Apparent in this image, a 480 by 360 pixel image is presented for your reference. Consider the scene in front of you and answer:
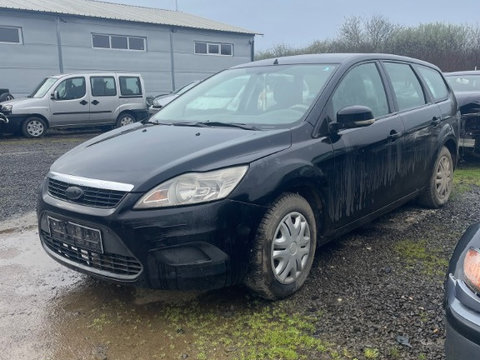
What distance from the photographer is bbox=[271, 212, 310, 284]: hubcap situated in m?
2.96

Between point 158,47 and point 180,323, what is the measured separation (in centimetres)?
2030

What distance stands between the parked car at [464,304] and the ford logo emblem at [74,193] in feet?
6.89

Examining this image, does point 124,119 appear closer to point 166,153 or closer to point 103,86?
point 103,86

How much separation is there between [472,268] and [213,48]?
76.0 ft

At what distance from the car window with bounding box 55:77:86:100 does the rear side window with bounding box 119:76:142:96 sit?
1.32 meters

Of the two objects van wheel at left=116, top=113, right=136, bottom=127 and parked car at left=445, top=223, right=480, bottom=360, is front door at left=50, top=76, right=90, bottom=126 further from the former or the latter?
parked car at left=445, top=223, right=480, bottom=360

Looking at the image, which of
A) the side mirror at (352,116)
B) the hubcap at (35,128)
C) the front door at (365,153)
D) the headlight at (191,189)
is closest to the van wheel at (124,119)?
the hubcap at (35,128)

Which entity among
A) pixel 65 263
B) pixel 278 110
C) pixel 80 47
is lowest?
pixel 65 263

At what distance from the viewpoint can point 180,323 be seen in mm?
2848

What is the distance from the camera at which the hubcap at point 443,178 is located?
5007mm

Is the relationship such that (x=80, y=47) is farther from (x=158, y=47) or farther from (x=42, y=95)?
(x=42, y=95)

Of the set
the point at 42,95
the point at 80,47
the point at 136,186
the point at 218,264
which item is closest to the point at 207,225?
the point at 218,264

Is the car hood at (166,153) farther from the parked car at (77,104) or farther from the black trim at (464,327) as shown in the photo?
the parked car at (77,104)

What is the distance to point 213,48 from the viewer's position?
23.7 metres
